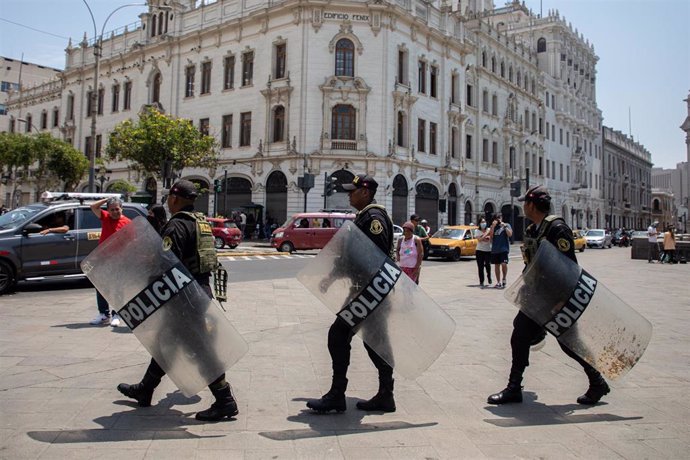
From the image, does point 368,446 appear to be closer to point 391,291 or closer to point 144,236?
point 391,291

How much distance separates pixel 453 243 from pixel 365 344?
19323 millimetres

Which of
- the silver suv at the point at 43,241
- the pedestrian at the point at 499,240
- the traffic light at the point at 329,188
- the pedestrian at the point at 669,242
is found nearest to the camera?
the silver suv at the point at 43,241

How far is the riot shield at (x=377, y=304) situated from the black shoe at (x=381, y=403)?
1.14 ft

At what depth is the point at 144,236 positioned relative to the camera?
398cm

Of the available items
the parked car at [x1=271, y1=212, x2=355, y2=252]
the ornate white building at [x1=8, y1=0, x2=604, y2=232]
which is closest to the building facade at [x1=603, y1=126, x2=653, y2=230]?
the ornate white building at [x1=8, y1=0, x2=604, y2=232]

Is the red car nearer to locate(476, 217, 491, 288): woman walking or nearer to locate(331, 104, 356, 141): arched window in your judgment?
locate(331, 104, 356, 141): arched window

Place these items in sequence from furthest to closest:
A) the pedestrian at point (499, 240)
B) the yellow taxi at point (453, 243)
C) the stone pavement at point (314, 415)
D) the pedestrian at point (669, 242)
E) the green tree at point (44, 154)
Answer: the green tree at point (44, 154)
the pedestrian at point (669, 242)
the yellow taxi at point (453, 243)
the pedestrian at point (499, 240)
the stone pavement at point (314, 415)

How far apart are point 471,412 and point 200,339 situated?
221 cm

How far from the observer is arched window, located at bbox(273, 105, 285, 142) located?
33.6m

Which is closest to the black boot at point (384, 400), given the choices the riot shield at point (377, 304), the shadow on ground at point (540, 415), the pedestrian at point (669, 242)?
the riot shield at point (377, 304)

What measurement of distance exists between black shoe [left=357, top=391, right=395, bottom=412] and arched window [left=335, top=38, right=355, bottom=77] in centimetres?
3046

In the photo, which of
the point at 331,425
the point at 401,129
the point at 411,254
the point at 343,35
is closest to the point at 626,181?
the point at 401,129

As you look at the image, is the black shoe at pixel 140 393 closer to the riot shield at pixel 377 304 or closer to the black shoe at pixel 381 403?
the riot shield at pixel 377 304

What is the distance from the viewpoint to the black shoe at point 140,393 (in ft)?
13.9
